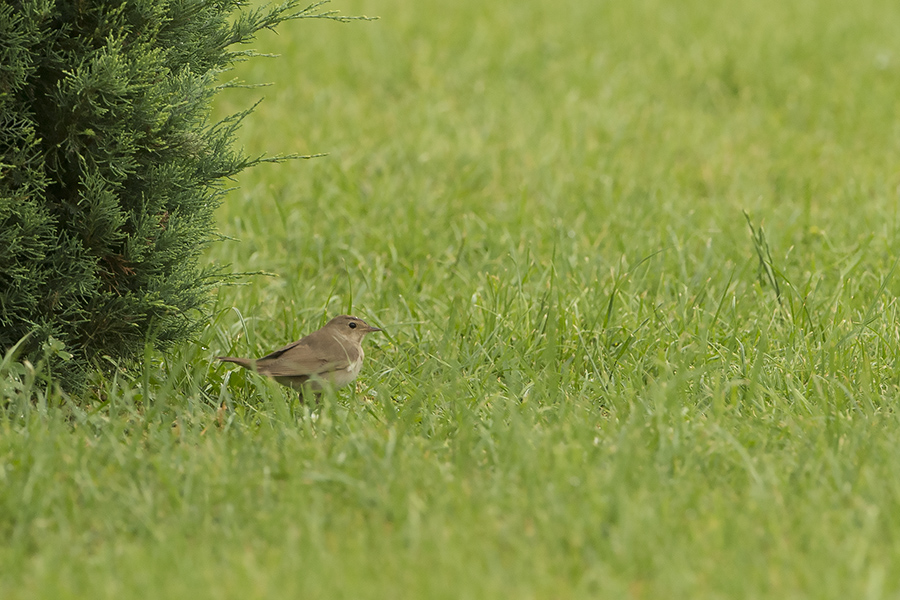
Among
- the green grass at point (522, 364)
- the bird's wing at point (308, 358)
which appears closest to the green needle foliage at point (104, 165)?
the green grass at point (522, 364)

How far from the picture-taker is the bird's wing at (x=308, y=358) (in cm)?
433

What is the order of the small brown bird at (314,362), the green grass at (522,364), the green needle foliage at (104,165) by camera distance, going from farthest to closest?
the small brown bird at (314,362) → the green needle foliage at (104,165) → the green grass at (522,364)

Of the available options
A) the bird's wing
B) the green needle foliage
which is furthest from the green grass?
the green needle foliage

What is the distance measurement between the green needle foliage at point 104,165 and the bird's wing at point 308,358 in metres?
0.41

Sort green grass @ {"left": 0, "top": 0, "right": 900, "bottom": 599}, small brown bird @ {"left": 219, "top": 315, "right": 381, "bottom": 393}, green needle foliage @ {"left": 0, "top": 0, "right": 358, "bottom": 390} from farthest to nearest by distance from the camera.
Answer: small brown bird @ {"left": 219, "top": 315, "right": 381, "bottom": 393} < green needle foliage @ {"left": 0, "top": 0, "right": 358, "bottom": 390} < green grass @ {"left": 0, "top": 0, "right": 900, "bottom": 599}

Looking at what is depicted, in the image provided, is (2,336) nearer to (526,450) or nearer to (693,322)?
(526,450)

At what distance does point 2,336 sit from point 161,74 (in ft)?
3.84

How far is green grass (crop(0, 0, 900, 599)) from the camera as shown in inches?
117

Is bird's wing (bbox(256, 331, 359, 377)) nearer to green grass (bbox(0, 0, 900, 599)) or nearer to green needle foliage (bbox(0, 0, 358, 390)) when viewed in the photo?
green grass (bbox(0, 0, 900, 599))

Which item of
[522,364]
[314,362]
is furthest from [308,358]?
[522,364]

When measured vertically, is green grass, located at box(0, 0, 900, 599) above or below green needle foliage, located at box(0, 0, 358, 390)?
below

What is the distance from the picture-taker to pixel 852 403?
13.5ft

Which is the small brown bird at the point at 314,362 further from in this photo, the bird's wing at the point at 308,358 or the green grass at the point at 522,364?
the green grass at the point at 522,364

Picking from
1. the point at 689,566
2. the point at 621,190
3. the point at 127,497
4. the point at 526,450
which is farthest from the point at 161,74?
the point at 621,190
